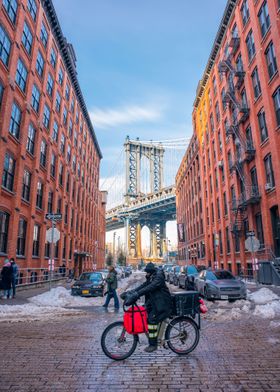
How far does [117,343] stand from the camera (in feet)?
18.2

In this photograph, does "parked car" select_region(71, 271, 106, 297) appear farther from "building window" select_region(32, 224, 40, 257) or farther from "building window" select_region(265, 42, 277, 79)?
"building window" select_region(265, 42, 277, 79)

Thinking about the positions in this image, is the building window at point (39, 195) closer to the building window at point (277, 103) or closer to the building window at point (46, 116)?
the building window at point (46, 116)

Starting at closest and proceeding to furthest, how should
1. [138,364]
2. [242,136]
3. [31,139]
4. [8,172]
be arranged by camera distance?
[138,364] → [8,172] → [31,139] → [242,136]

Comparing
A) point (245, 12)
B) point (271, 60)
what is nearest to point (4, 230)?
point (271, 60)

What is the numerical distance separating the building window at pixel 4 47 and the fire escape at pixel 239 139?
18.7 metres

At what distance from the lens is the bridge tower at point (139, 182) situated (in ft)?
376

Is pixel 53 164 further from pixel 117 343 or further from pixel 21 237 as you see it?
pixel 117 343

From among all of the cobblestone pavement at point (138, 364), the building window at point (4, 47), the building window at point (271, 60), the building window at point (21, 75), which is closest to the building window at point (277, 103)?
the building window at point (271, 60)

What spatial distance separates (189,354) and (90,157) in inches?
1889

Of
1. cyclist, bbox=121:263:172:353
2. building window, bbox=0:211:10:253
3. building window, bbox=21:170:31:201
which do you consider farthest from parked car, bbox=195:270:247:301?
building window, bbox=21:170:31:201

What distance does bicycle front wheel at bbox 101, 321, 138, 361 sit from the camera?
549 centimetres

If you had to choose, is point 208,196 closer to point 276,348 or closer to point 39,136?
point 39,136

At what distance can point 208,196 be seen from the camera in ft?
139

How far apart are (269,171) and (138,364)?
824 inches
